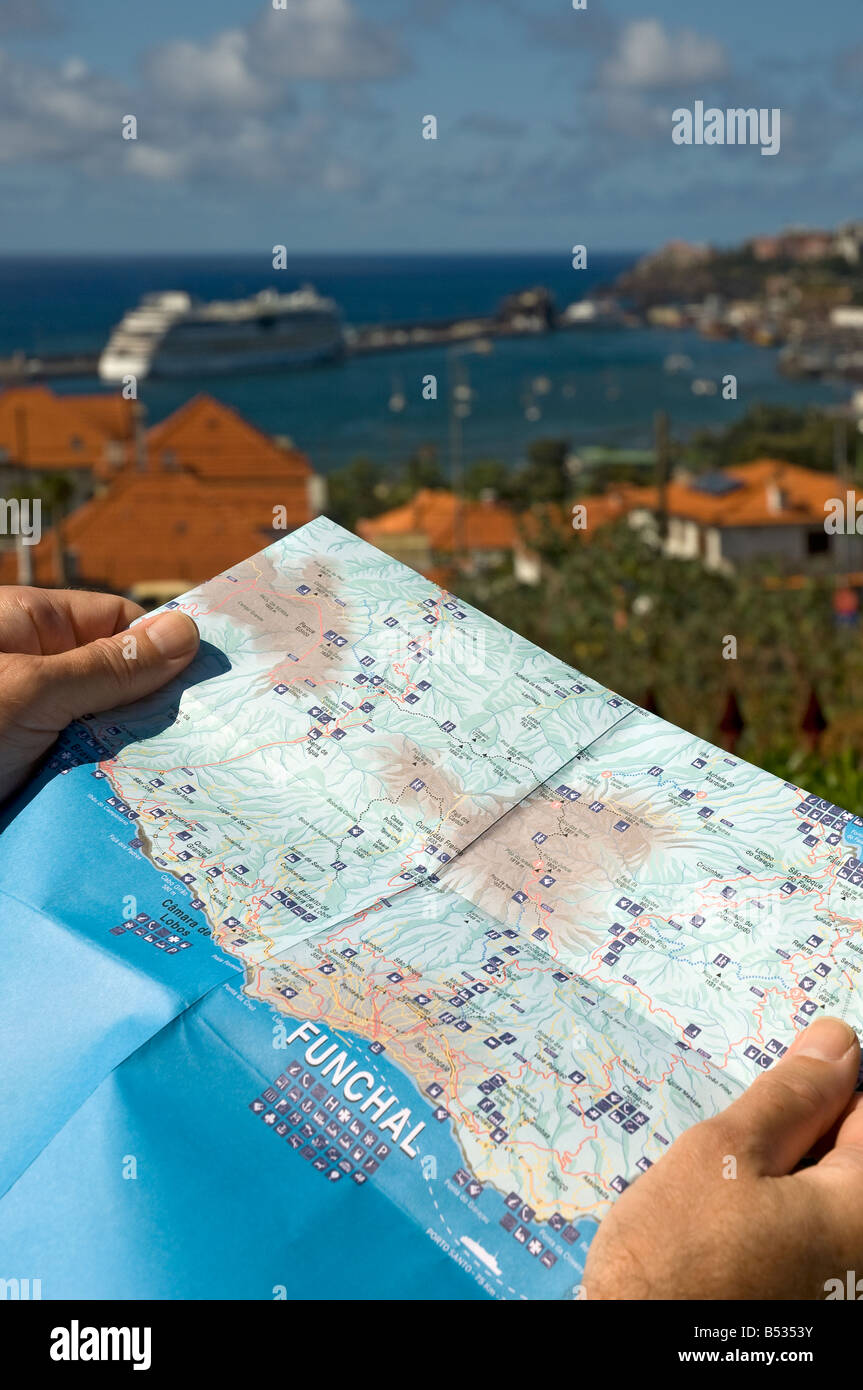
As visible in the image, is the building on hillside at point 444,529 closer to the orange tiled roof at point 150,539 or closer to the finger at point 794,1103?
the orange tiled roof at point 150,539

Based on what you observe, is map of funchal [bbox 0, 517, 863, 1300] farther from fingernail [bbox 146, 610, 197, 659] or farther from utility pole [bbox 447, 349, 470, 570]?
utility pole [bbox 447, 349, 470, 570]

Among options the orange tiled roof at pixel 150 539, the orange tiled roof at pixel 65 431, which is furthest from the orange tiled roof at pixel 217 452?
the orange tiled roof at pixel 150 539

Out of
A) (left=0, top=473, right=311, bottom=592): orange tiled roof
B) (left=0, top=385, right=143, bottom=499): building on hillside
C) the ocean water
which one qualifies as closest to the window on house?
(left=0, top=473, right=311, bottom=592): orange tiled roof

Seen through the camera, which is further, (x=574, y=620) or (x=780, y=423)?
(x=780, y=423)

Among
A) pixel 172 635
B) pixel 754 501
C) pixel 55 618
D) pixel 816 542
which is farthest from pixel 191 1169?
pixel 816 542
